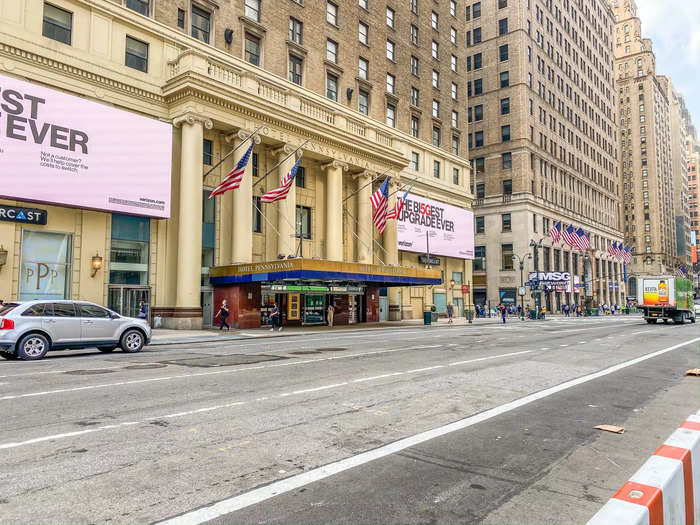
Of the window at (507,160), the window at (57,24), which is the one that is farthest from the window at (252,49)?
the window at (507,160)

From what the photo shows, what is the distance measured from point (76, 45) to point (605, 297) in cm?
9348

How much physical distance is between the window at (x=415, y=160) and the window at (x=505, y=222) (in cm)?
2609

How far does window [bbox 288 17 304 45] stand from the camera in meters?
37.1

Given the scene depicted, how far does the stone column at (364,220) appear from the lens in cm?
3984

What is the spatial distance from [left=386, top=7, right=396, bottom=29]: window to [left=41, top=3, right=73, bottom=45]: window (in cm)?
2917

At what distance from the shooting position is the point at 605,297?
94125mm

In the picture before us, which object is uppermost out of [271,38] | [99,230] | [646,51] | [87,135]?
[646,51]

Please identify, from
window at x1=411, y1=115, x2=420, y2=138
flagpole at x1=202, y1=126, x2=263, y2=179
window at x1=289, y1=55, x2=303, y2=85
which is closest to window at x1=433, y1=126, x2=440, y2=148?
window at x1=411, y1=115, x2=420, y2=138

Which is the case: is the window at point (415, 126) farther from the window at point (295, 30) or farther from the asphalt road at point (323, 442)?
the asphalt road at point (323, 442)

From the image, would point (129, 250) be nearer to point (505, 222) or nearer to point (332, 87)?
point (332, 87)

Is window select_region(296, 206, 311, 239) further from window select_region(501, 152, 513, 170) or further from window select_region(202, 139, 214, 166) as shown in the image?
window select_region(501, 152, 513, 170)

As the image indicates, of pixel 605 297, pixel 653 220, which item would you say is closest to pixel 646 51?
pixel 653 220

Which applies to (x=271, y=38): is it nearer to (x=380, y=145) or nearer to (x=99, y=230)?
(x=380, y=145)

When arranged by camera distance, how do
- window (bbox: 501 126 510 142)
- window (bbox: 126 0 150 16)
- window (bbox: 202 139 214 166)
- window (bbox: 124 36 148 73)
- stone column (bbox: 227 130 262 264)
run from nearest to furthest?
window (bbox: 124 36 148 73) < window (bbox: 126 0 150 16) < stone column (bbox: 227 130 262 264) < window (bbox: 202 139 214 166) < window (bbox: 501 126 510 142)
